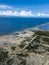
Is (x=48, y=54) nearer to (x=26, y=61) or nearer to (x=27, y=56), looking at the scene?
(x=27, y=56)

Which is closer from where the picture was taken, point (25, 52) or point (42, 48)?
point (25, 52)

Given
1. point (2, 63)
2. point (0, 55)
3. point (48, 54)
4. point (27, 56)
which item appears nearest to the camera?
point (2, 63)

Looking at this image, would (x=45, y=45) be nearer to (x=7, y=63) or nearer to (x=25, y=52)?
(x=25, y=52)

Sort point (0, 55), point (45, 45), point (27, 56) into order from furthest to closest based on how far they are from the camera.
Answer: point (45, 45) → point (27, 56) → point (0, 55)

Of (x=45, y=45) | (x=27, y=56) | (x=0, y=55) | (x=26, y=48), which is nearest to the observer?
(x=0, y=55)

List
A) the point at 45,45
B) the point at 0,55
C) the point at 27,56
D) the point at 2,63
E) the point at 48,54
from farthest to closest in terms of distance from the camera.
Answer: the point at 45,45, the point at 48,54, the point at 27,56, the point at 0,55, the point at 2,63

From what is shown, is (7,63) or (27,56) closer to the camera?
(7,63)

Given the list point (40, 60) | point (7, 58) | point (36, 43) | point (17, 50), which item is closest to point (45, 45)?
point (36, 43)

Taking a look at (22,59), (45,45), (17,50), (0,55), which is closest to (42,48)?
(45,45)

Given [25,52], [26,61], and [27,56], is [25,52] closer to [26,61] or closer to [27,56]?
[27,56]
